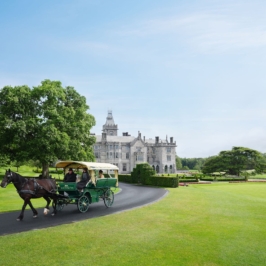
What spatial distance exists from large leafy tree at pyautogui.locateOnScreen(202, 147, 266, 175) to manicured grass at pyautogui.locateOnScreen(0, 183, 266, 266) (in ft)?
205

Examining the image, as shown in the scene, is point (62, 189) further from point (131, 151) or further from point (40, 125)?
Answer: point (131, 151)

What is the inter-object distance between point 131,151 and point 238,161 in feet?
104

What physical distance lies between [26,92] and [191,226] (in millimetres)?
33340

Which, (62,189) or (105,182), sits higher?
(105,182)

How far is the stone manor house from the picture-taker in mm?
89625

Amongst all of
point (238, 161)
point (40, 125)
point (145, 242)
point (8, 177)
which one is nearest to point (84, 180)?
point (8, 177)

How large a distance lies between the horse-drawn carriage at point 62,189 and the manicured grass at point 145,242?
2421 mm

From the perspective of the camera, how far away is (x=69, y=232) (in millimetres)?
12195

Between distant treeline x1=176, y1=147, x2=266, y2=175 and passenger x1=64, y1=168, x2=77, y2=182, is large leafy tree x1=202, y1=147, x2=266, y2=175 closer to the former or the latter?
distant treeline x1=176, y1=147, x2=266, y2=175

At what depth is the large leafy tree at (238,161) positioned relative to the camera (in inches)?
2960

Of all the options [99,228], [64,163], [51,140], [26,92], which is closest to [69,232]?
[99,228]

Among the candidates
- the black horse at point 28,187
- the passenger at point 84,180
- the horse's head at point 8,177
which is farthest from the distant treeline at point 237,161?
the horse's head at point 8,177

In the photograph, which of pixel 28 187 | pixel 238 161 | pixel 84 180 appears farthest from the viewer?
pixel 238 161

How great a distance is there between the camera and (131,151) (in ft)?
302
